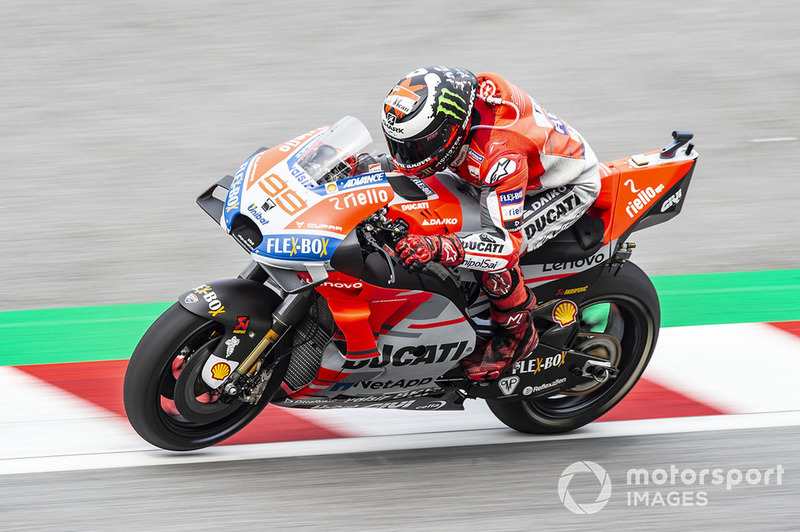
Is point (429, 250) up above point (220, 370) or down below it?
above

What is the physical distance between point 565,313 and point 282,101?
13.7 feet

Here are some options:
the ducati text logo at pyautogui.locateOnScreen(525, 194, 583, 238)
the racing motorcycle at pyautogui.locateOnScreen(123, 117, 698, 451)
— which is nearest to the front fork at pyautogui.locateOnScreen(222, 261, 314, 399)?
the racing motorcycle at pyautogui.locateOnScreen(123, 117, 698, 451)

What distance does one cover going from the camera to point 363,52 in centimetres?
891

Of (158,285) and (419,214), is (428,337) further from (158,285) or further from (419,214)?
(158,285)

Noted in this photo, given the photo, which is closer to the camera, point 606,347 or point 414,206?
point 414,206

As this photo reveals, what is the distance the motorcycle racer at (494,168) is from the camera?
4.09m

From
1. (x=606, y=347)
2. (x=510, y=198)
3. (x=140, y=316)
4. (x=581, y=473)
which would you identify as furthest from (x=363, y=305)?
(x=140, y=316)

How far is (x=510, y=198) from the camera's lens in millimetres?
4137

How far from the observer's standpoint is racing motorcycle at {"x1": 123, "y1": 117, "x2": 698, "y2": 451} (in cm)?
404

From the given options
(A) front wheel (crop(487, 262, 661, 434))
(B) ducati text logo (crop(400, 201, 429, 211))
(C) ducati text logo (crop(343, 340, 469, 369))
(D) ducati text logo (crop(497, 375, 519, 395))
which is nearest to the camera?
(B) ducati text logo (crop(400, 201, 429, 211))

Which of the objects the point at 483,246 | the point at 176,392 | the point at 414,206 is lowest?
the point at 176,392

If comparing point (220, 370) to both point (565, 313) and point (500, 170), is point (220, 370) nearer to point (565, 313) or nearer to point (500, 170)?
point (500, 170)

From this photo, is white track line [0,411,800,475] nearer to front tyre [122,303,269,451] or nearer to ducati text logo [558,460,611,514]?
front tyre [122,303,269,451]

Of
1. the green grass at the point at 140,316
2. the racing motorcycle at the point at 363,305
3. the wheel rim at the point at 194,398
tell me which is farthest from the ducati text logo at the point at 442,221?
the green grass at the point at 140,316
